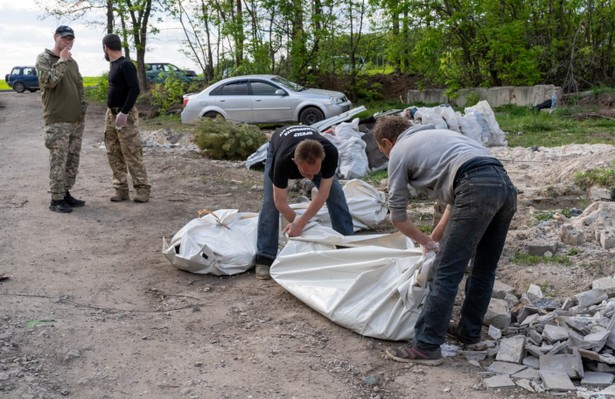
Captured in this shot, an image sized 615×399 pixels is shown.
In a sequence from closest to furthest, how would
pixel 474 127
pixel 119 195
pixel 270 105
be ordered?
pixel 119 195
pixel 474 127
pixel 270 105

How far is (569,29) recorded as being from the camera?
17.9 metres

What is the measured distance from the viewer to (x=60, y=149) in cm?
709

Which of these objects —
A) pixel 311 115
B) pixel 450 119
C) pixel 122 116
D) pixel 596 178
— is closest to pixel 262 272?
pixel 122 116

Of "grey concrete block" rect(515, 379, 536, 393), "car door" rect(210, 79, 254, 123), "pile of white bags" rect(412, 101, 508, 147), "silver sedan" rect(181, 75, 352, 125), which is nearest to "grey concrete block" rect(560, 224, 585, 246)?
Result: "grey concrete block" rect(515, 379, 536, 393)

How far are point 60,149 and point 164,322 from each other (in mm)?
3362

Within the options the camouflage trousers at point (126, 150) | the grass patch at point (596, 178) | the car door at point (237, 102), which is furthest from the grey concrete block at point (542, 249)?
the car door at point (237, 102)

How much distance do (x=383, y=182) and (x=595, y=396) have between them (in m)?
5.78

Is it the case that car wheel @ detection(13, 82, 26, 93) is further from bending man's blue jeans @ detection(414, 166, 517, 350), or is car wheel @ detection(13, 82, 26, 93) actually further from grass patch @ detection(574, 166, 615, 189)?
bending man's blue jeans @ detection(414, 166, 517, 350)

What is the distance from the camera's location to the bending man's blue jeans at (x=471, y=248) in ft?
11.8

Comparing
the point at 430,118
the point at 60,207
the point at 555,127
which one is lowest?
the point at 60,207

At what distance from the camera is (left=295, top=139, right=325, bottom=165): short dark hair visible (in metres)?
4.47

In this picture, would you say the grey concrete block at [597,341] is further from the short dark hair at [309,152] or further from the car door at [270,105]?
the car door at [270,105]

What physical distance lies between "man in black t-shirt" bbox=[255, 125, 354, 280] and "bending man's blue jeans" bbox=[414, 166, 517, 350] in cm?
119

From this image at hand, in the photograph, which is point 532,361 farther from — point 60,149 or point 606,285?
point 60,149
